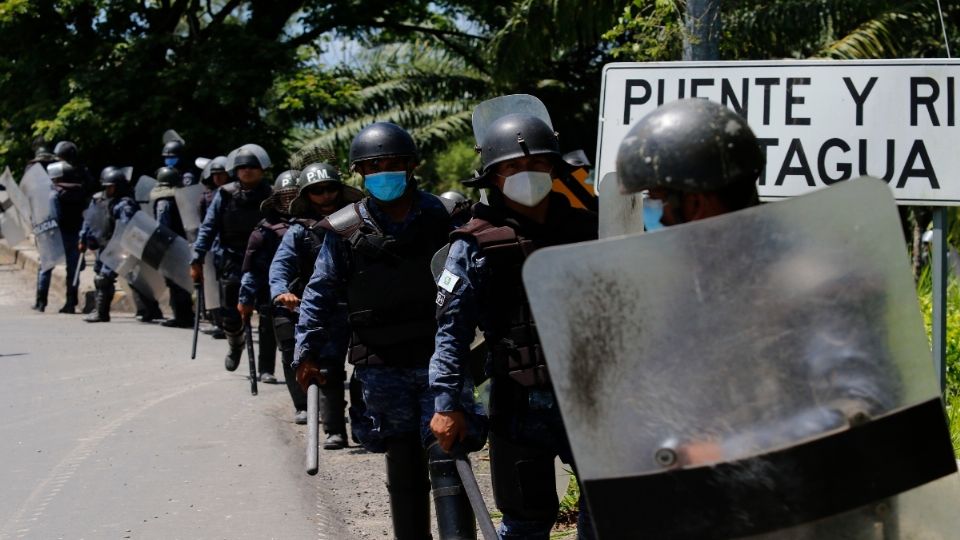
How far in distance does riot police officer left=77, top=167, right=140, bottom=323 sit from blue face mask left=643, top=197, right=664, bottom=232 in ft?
42.3

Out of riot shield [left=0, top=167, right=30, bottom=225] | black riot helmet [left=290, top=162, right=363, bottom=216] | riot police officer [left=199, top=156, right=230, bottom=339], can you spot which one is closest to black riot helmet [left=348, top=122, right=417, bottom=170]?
black riot helmet [left=290, top=162, right=363, bottom=216]

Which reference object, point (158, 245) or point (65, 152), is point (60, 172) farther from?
point (158, 245)

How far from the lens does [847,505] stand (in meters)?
2.52

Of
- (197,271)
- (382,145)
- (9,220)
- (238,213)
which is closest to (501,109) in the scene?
(382,145)

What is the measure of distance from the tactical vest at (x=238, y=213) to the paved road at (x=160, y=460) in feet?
3.86

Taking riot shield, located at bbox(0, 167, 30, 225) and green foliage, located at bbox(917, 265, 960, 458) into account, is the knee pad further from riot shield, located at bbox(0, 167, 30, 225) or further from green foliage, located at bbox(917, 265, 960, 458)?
riot shield, located at bbox(0, 167, 30, 225)

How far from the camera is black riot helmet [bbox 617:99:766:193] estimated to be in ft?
9.05

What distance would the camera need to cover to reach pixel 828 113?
4.95 meters

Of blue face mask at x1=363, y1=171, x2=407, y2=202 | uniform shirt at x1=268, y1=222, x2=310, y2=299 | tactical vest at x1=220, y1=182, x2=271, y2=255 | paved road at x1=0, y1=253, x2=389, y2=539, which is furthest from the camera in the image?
tactical vest at x1=220, y1=182, x2=271, y2=255

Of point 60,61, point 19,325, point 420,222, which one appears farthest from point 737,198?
point 60,61

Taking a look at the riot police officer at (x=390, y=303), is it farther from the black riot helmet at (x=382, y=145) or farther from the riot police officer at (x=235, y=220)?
the riot police officer at (x=235, y=220)

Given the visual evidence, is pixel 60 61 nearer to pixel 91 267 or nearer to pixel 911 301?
pixel 91 267

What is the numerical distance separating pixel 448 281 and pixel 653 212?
1.51m

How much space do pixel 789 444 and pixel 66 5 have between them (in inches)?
784
